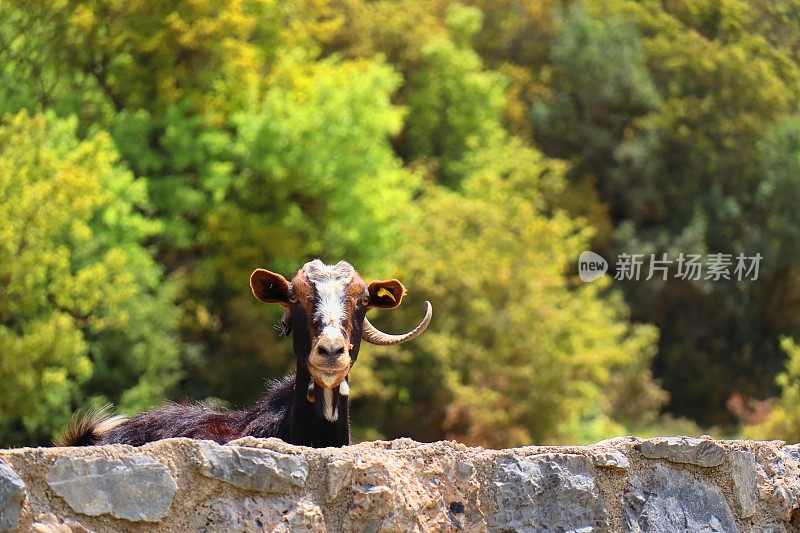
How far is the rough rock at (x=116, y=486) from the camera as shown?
338 cm

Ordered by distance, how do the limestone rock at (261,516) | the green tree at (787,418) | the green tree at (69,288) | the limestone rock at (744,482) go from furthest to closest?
the green tree at (787,418)
the green tree at (69,288)
the limestone rock at (744,482)
the limestone rock at (261,516)

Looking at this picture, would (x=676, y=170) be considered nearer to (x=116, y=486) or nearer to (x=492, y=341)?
(x=492, y=341)

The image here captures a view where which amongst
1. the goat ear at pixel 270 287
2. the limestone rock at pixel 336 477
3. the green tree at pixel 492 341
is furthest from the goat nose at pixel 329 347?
the green tree at pixel 492 341

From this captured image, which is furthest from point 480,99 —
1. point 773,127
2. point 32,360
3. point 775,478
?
point 775,478

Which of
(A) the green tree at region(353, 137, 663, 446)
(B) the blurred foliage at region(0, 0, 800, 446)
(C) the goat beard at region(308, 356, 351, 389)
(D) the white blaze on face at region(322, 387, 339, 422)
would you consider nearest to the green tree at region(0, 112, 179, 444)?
(B) the blurred foliage at region(0, 0, 800, 446)

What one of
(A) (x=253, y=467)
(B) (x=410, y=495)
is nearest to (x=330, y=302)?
(B) (x=410, y=495)

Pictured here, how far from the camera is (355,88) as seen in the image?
2725 centimetres

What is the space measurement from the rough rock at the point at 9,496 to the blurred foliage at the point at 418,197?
34.2 feet

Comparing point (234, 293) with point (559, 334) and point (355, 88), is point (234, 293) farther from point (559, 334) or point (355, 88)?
point (559, 334)

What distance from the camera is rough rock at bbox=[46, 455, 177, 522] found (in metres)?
3.38

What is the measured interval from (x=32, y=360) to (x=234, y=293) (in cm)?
648

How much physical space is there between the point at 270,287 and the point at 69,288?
524 inches

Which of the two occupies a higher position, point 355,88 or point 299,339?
point 299,339

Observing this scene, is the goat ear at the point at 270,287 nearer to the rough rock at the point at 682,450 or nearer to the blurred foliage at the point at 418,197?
the rough rock at the point at 682,450
